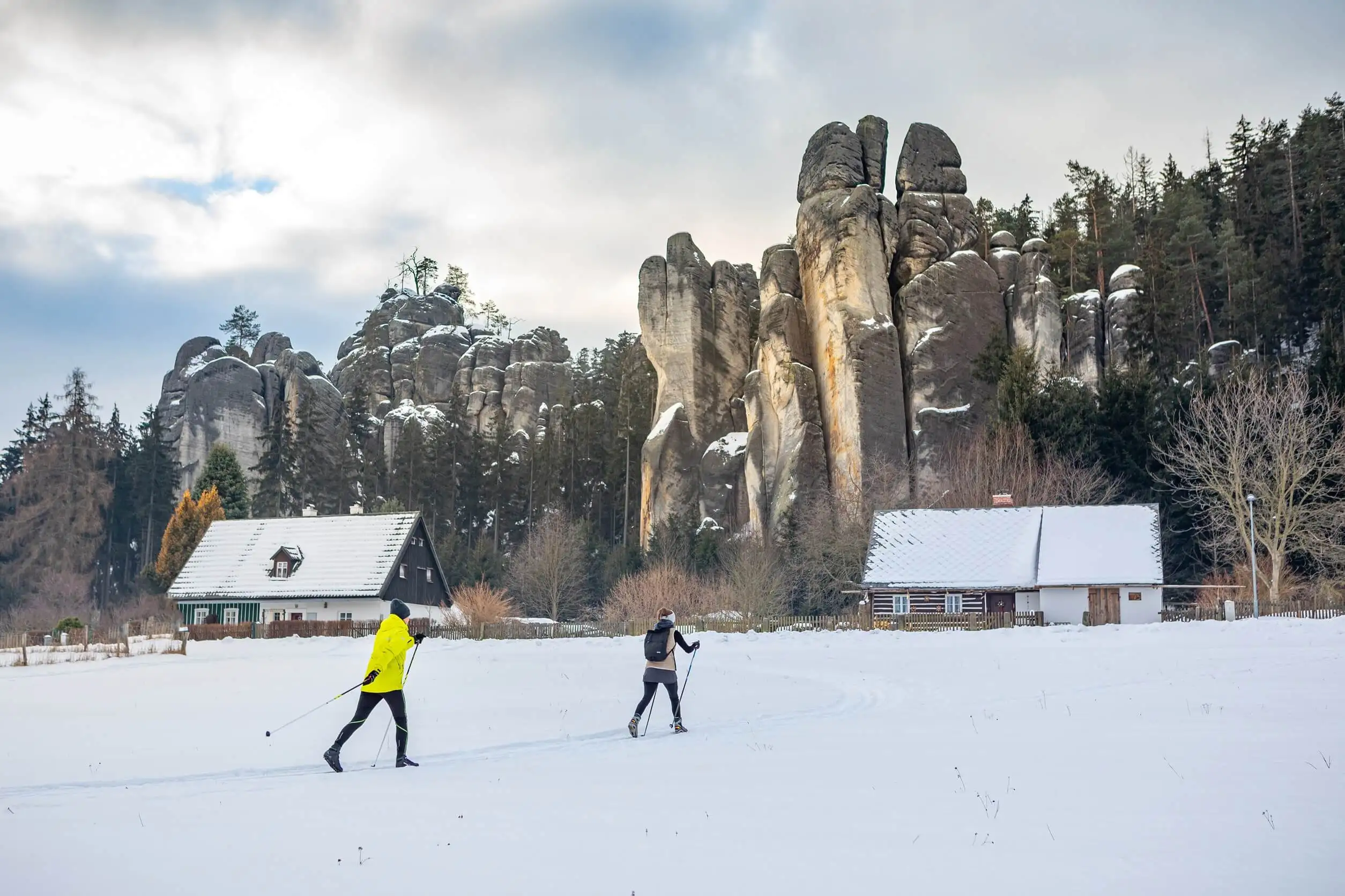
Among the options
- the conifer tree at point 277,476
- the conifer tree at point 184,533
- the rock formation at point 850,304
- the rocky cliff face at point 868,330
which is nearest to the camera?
the rock formation at point 850,304

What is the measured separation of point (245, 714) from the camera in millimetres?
18234

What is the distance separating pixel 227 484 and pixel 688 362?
29.3m

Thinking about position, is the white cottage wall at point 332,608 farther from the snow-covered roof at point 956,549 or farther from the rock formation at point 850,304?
the rock formation at point 850,304

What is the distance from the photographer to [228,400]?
302ft

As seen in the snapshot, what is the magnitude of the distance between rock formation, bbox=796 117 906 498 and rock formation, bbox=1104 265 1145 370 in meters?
11.0

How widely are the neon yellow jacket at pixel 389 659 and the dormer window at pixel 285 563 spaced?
43661 millimetres

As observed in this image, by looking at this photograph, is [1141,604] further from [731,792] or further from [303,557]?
[303,557]

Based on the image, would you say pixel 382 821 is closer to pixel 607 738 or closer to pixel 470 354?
pixel 607 738

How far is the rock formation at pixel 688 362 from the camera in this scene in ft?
232

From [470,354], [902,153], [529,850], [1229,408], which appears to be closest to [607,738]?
[529,850]

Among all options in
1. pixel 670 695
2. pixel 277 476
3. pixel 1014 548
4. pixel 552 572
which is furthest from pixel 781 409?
pixel 670 695

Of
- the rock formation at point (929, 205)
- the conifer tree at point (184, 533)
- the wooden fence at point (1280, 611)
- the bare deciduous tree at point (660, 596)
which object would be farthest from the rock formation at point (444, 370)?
the wooden fence at point (1280, 611)

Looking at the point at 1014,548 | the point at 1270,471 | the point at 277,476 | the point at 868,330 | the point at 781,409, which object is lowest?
the point at 1014,548

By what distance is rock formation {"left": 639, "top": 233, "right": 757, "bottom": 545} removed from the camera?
70.8m
